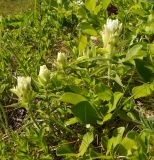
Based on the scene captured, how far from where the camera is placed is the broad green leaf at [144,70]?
2047mm

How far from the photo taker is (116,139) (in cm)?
185

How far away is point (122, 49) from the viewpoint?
2.29 meters

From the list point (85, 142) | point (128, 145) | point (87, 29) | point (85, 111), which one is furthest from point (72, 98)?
point (87, 29)

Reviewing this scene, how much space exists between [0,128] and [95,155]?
610 mm

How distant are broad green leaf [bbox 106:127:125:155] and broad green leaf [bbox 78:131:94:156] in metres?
0.09

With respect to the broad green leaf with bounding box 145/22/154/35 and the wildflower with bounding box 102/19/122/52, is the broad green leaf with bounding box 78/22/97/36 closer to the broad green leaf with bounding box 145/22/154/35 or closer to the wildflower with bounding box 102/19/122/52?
the broad green leaf with bounding box 145/22/154/35

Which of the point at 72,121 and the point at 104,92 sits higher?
the point at 104,92

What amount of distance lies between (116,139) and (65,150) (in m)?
0.21

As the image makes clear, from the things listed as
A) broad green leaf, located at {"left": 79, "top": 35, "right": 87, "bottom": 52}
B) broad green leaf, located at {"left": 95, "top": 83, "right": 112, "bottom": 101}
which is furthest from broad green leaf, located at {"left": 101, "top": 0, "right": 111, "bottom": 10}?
broad green leaf, located at {"left": 95, "top": 83, "right": 112, "bottom": 101}

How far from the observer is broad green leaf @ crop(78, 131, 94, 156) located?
1.86m

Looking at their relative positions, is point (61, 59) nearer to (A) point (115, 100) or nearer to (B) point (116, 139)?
(A) point (115, 100)

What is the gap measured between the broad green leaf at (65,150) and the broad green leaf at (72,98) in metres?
0.18

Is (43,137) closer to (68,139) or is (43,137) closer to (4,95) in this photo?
(68,139)

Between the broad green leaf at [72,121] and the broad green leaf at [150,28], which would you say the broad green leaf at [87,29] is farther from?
the broad green leaf at [72,121]
